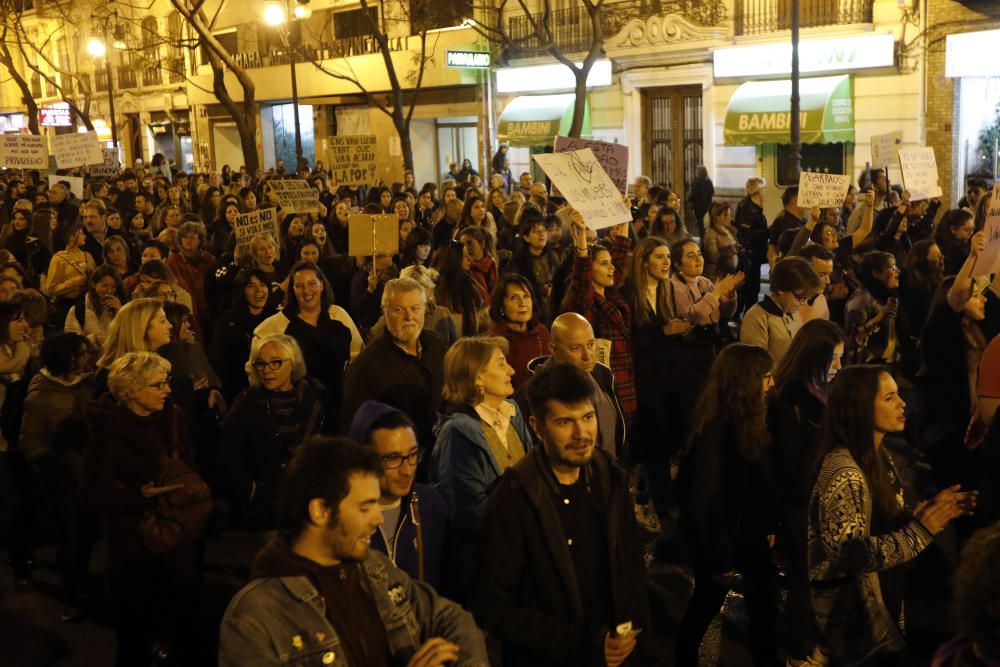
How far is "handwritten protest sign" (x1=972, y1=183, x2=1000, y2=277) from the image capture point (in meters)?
6.22

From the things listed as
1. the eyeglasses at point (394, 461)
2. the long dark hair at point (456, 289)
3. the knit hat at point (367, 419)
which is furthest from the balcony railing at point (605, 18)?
the eyeglasses at point (394, 461)

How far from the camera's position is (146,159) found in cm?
4881

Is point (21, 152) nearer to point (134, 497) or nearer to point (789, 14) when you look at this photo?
point (134, 497)

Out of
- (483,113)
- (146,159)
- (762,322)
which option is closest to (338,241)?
(762,322)

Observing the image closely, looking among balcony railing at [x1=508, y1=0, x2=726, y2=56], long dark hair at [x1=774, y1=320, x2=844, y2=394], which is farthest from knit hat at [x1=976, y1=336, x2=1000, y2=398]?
balcony railing at [x1=508, y1=0, x2=726, y2=56]

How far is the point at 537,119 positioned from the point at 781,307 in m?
22.3

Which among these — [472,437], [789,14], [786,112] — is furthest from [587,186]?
[789,14]

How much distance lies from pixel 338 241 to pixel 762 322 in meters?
6.56

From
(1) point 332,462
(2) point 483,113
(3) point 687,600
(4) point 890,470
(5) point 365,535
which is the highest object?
(2) point 483,113

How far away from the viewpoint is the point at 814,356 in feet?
16.0

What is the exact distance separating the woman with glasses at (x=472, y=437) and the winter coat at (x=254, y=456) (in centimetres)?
105

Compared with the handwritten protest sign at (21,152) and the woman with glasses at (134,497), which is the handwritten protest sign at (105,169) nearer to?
the handwritten protest sign at (21,152)

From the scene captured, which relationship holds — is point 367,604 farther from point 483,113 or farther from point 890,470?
point 483,113

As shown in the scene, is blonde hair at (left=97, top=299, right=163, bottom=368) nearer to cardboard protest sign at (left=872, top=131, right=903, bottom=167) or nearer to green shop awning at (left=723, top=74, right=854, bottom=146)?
cardboard protest sign at (left=872, top=131, right=903, bottom=167)
